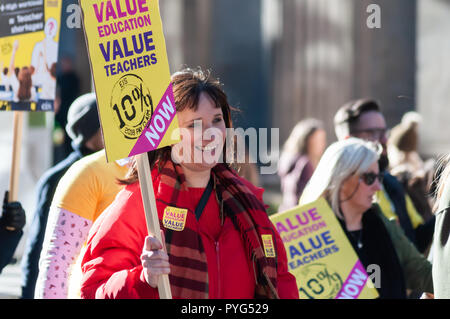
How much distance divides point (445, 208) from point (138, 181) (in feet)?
3.46

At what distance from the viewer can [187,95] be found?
2883mm

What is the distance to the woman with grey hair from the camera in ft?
13.5

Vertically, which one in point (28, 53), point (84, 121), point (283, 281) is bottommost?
point (283, 281)

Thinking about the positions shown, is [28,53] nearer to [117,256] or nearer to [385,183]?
[117,256]

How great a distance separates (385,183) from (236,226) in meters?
2.62

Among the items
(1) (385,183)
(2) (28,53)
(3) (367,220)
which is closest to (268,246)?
(3) (367,220)

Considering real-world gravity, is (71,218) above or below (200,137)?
below

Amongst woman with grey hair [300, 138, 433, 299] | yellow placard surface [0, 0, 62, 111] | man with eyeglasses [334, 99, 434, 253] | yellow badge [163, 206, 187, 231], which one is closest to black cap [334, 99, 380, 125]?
man with eyeglasses [334, 99, 434, 253]

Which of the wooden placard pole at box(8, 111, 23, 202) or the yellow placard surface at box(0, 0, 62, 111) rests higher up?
the yellow placard surface at box(0, 0, 62, 111)

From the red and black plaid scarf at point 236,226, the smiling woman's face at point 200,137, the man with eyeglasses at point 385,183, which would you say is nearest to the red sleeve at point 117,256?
the red and black plaid scarf at point 236,226

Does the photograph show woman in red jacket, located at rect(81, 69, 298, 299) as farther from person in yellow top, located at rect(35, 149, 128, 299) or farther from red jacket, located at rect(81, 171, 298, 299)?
person in yellow top, located at rect(35, 149, 128, 299)

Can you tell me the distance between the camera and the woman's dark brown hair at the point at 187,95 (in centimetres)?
287

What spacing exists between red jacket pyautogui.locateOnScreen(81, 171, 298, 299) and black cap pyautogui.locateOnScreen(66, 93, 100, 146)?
1640 millimetres

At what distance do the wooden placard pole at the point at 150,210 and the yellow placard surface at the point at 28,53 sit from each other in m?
1.50
